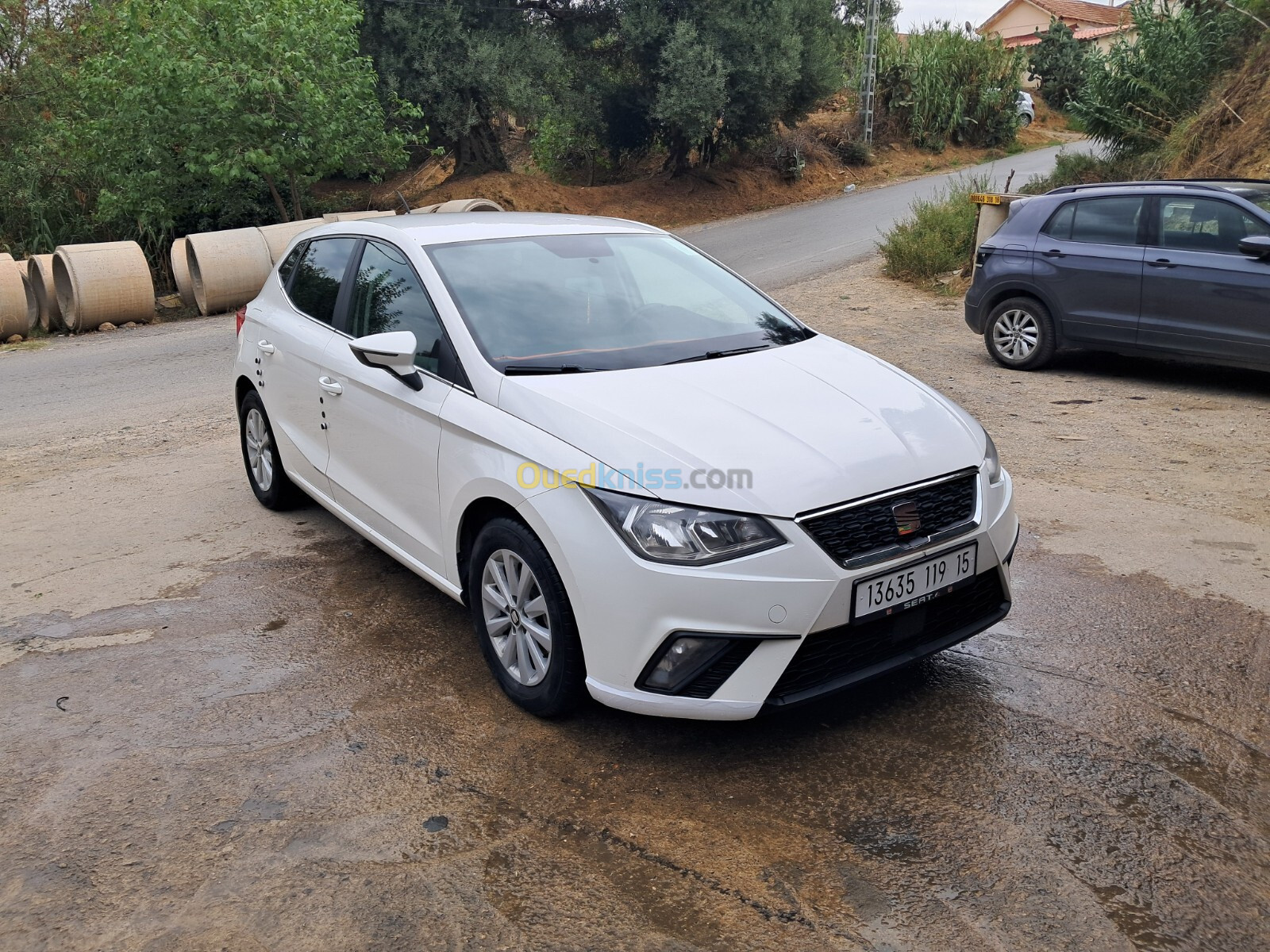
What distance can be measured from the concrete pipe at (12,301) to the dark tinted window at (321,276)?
9.90 meters

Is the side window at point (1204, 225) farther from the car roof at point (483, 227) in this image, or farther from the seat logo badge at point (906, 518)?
the seat logo badge at point (906, 518)

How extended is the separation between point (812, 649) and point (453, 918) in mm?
1269

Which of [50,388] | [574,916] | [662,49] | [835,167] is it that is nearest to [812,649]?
[574,916]

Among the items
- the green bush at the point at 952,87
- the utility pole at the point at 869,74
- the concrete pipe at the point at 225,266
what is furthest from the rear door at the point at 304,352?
the green bush at the point at 952,87

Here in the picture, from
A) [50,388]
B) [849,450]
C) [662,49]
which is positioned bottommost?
[50,388]

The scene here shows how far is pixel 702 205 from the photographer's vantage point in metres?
26.3

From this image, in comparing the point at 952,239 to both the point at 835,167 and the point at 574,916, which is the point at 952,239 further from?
the point at 835,167

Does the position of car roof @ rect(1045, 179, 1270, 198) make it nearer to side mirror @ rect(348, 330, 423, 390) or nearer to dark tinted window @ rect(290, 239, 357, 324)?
dark tinted window @ rect(290, 239, 357, 324)

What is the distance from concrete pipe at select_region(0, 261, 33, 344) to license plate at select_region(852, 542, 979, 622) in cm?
1338

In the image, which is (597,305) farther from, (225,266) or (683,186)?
(683,186)

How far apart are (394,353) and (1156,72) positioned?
16831 mm

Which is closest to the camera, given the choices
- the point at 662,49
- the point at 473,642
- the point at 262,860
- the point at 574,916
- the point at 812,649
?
the point at 574,916

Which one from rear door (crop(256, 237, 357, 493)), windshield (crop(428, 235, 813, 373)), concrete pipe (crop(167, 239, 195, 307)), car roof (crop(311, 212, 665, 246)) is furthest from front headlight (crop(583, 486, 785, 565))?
concrete pipe (crop(167, 239, 195, 307))

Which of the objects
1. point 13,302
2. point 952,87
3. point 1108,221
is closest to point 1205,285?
point 1108,221
